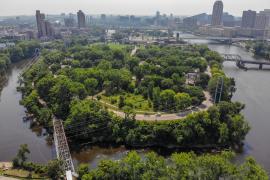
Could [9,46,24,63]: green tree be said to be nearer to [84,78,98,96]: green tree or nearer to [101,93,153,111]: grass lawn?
[84,78,98,96]: green tree

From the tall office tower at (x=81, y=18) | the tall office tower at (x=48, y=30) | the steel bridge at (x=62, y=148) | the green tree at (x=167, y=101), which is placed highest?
the tall office tower at (x=81, y=18)

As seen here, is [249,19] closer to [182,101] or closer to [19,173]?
[182,101]

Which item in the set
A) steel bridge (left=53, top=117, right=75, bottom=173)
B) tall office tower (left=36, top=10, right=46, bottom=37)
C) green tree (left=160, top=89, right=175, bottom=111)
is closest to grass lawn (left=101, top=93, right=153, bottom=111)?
green tree (left=160, top=89, right=175, bottom=111)

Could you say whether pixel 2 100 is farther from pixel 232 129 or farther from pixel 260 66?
pixel 260 66

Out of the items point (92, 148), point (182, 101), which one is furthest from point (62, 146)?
point (182, 101)

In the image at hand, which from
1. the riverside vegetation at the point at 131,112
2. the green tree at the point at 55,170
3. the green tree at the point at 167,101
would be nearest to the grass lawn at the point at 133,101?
the riverside vegetation at the point at 131,112

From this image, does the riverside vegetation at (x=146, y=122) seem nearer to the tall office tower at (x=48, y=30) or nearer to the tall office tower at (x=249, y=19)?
the tall office tower at (x=48, y=30)

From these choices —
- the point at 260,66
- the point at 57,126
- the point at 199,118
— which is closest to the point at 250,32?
the point at 260,66
